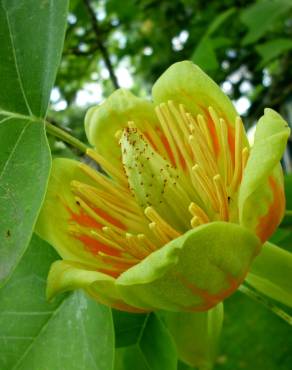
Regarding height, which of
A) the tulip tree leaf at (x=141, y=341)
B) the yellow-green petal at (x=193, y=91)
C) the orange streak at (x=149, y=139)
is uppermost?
the yellow-green petal at (x=193, y=91)

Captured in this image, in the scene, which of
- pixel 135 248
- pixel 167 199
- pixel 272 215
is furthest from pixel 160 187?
pixel 272 215

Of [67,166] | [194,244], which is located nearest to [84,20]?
[67,166]

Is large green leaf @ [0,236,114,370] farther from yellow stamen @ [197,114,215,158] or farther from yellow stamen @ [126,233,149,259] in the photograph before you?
yellow stamen @ [197,114,215,158]

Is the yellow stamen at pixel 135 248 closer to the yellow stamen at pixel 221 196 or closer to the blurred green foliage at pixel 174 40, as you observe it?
the yellow stamen at pixel 221 196

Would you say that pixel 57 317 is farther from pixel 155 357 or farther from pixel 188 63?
pixel 188 63

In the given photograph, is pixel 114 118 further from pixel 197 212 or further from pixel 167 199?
pixel 197 212

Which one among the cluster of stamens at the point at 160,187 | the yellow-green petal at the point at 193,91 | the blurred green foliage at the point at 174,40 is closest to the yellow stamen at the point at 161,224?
the cluster of stamens at the point at 160,187
